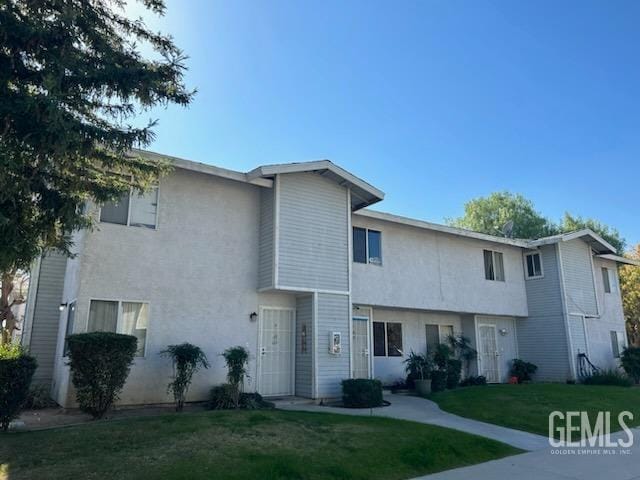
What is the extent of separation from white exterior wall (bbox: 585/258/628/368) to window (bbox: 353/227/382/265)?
11076 mm

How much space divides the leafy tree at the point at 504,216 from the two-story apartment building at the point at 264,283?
23.7 metres

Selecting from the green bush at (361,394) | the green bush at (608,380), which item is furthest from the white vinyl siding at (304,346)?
the green bush at (608,380)

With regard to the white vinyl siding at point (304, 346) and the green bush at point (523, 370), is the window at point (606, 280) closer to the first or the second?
the green bush at point (523, 370)

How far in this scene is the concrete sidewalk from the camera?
727 centimetres

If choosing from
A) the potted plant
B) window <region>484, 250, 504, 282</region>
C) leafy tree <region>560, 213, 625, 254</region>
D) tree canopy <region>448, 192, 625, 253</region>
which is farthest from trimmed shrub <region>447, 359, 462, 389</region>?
leafy tree <region>560, 213, 625, 254</region>

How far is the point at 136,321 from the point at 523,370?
52.0ft

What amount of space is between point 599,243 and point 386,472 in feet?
63.1

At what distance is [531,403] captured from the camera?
43.4 feet

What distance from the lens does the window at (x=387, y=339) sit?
17328mm

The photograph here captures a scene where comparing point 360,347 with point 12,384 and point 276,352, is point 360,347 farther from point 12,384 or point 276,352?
point 12,384

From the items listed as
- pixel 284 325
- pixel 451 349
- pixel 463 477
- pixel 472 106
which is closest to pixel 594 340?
pixel 451 349

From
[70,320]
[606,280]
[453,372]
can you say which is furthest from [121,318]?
[606,280]

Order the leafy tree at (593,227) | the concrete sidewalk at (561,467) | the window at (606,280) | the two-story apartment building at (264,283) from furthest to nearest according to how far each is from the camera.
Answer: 1. the leafy tree at (593,227)
2. the window at (606,280)
3. the two-story apartment building at (264,283)
4. the concrete sidewalk at (561,467)

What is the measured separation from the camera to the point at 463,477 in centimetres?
723
